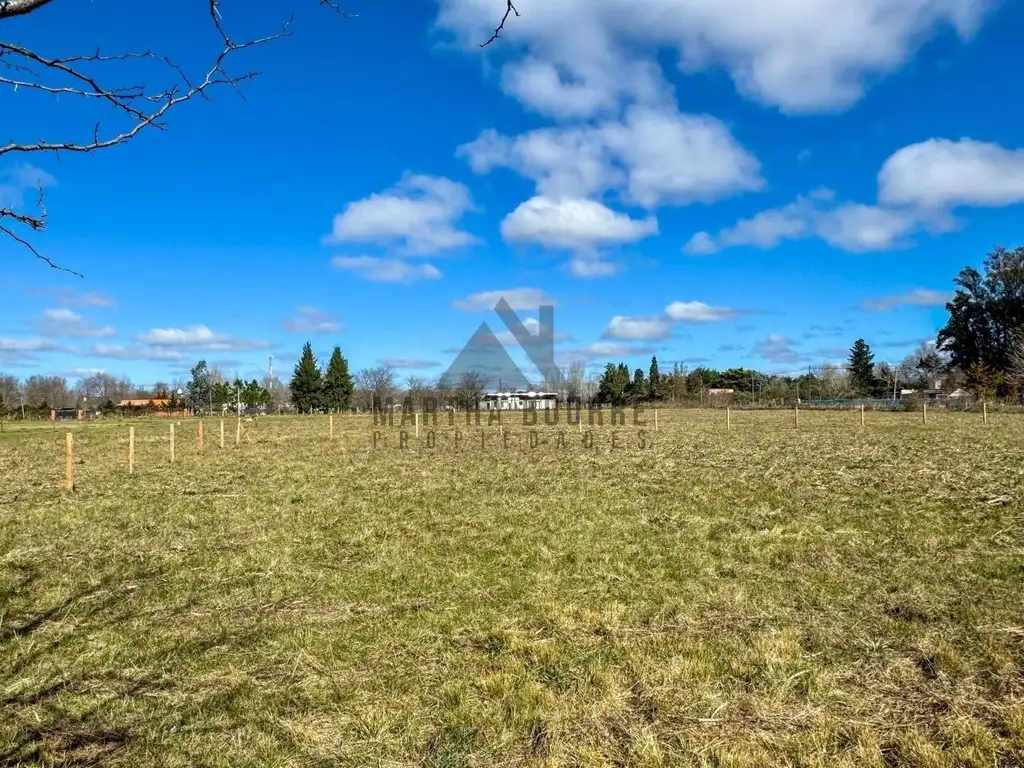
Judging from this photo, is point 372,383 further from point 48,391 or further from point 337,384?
point 48,391

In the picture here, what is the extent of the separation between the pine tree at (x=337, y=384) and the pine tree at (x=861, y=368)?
59.7 metres

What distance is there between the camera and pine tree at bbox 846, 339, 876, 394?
69.9 meters

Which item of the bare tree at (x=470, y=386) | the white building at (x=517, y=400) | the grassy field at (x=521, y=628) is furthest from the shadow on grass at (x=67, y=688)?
the white building at (x=517, y=400)

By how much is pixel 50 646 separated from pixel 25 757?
166 cm

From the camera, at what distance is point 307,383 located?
6825 centimetres

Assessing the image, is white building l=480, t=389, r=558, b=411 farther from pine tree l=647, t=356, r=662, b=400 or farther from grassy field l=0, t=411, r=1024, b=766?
grassy field l=0, t=411, r=1024, b=766

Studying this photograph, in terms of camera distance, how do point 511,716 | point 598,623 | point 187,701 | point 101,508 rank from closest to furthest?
point 511,716
point 187,701
point 598,623
point 101,508

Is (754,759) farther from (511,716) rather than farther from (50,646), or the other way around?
(50,646)

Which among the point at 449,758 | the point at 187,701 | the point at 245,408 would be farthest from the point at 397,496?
the point at 245,408

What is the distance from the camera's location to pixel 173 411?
226 ft

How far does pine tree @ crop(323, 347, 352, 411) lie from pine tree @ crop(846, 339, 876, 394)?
59676 millimetres

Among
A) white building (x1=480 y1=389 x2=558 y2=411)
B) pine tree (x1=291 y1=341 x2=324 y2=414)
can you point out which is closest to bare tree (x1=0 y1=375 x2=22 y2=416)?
pine tree (x1=291 y1=341 x2=324 y2=414)

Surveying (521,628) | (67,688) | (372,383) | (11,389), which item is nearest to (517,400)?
(372,383)

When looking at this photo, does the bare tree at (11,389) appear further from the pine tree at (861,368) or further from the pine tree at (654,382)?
the pine tree at (861,368)
